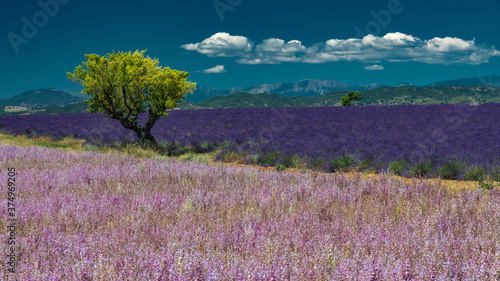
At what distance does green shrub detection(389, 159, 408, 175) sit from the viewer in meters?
9.23

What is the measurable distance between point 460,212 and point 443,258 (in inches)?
55.6

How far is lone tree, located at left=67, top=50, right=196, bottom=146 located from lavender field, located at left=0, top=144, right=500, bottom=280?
32.6ft

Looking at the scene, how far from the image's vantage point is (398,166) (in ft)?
30.6

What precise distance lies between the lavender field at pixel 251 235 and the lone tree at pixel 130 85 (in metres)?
9.94

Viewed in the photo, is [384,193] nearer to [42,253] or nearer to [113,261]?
[113,261]

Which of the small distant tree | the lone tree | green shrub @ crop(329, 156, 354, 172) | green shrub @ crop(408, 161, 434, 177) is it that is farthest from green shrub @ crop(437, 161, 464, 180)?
the small distant tree

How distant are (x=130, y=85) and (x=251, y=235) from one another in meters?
13.0

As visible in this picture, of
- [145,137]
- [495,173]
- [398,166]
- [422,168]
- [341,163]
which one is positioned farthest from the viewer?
[145,137]

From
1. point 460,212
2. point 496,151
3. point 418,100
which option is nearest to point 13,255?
→ point 460,212

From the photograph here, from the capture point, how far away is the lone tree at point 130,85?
13.8 m

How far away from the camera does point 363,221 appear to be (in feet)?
9.68

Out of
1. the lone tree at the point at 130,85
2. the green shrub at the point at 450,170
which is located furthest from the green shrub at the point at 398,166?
the lone tree at the point at 130,85

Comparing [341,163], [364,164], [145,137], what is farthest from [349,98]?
[341,163]

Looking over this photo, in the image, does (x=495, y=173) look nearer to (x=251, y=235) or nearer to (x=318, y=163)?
(x=318, y=163)
